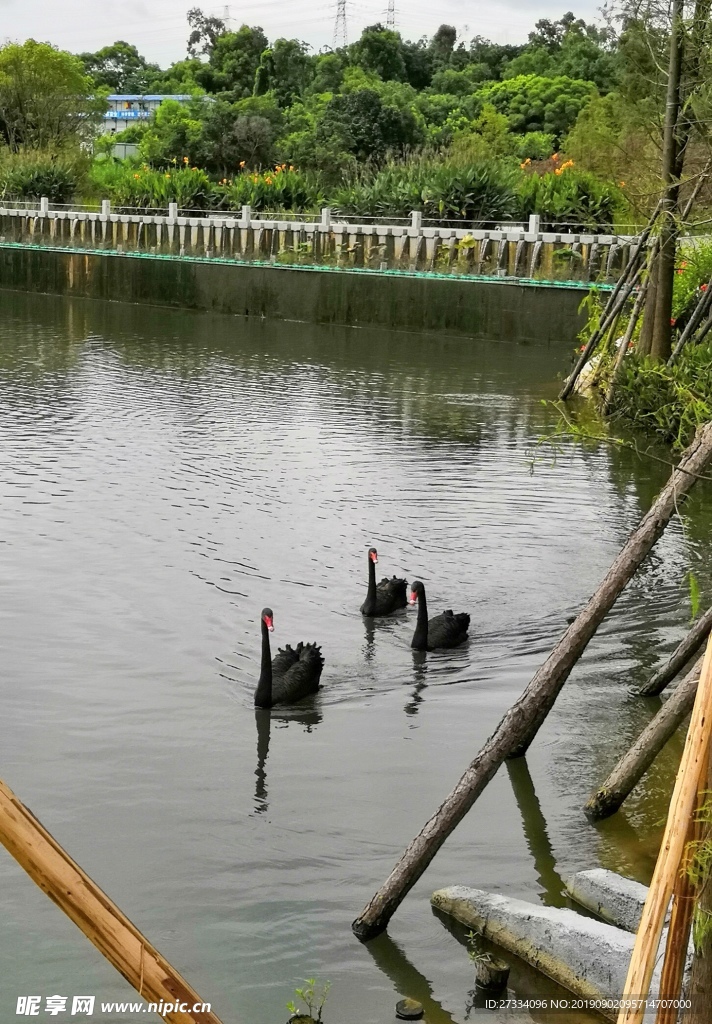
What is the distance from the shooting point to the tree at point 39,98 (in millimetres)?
59562

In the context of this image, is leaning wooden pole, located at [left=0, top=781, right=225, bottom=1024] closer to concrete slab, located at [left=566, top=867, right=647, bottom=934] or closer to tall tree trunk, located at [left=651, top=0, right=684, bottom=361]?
concrete slab, located at [left=566, top=867, right=647, bottom=934]

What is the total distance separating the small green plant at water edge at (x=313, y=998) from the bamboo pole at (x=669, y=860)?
2.40 meters

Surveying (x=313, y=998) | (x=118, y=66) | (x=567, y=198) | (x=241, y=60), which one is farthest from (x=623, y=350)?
(x=118, y=66)

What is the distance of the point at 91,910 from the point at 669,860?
140 centimetres

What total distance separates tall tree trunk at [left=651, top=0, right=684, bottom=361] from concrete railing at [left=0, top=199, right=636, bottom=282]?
409 centimetres


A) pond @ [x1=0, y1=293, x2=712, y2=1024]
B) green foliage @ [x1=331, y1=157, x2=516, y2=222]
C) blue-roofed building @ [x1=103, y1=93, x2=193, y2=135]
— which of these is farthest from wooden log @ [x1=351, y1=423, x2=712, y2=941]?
blue-roofed building @ [x1=103, y1=93, x2=193, y2=135]

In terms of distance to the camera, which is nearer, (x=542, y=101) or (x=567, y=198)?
(x=567, y=198)

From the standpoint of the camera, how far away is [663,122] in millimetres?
18922

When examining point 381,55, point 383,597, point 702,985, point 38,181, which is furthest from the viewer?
point 381,55

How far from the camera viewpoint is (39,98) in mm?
60406

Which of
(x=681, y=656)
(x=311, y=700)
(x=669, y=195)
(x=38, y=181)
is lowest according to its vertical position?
(x=311, y=700)

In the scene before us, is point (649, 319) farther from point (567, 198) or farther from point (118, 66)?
point (118, 66)

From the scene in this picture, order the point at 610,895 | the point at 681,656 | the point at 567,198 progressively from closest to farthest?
1. the point at 610,895
2. the point at 681,656
3. the point at 567,198

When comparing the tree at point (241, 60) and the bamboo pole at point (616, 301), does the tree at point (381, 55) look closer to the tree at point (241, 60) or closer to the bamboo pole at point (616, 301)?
the tree at point (241, 60)
